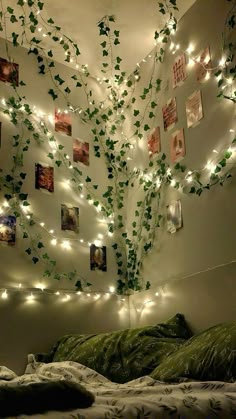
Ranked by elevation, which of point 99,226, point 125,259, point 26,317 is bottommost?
point 26,317

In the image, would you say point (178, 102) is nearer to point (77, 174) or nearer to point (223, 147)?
point (223, 147)

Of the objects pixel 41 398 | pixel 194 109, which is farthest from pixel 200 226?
pixel 41 398

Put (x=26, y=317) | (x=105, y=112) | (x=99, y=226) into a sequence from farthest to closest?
(x=105, y=112)
(x=99, y=226)
(x=26, y=317)

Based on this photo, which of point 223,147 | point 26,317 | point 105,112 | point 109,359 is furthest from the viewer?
point 105,112

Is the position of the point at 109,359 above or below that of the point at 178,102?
below

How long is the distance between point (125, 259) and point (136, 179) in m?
0.61

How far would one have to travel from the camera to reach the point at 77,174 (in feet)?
11.0

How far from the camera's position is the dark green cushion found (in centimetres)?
221

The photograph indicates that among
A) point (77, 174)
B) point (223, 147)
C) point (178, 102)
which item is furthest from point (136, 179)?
point (223, 147)

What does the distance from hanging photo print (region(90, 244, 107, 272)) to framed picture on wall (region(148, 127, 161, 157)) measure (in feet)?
2.58

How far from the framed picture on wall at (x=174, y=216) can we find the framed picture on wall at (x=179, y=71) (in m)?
0.85

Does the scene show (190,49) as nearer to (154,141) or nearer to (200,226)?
(154,141)

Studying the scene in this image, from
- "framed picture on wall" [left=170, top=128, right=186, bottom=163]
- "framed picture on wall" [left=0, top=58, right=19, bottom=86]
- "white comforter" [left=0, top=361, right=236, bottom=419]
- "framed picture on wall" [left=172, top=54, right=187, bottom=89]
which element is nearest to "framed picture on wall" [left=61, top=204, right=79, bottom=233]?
"framed picture on wall" [left=170, top=128, right=186, bottom=163]

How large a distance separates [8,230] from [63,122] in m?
1.01
